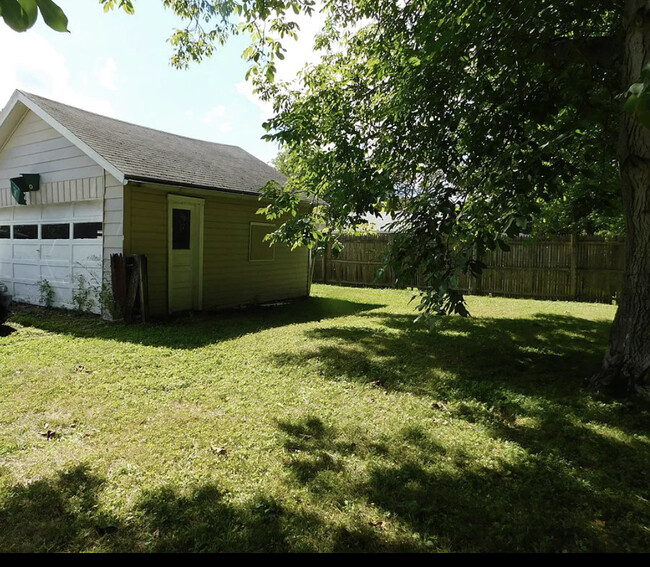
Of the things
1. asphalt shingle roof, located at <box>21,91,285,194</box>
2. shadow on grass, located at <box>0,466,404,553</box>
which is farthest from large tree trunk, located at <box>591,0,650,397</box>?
asphalt shingle roof, located at <box>21,91,285,194</box>

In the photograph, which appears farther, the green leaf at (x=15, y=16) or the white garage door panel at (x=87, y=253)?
the white garage door panel at (x=87, y=253)

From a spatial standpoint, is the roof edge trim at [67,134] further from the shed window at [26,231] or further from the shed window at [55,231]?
the shed window at [26,231]

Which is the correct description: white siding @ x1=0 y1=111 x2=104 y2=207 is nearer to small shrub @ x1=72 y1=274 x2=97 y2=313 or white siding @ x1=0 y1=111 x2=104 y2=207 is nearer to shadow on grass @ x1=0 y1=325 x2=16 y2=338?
small shrub @ x1=72 y1=274 x2=97 y2=313

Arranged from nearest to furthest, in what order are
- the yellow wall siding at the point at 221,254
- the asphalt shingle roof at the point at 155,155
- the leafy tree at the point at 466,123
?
the leafy tree at the point at 466,123
the yellow wall siding at the point at 221,254
the asphalt shingle roof at the point at 155,155

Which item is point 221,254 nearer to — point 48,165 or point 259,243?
point 259,243

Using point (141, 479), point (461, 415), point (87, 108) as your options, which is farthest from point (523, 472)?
point (87, 108)

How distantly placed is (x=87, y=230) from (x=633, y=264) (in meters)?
9.61

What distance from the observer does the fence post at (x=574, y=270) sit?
12.1m

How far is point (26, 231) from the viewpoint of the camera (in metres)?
10.5

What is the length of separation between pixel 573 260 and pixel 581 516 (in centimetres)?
1156

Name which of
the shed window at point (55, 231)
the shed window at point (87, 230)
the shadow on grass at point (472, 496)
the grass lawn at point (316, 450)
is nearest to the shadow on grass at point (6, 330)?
the grass lawn at point (316, 450)

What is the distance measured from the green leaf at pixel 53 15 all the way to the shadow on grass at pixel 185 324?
214 inches

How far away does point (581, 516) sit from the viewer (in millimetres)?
2418
